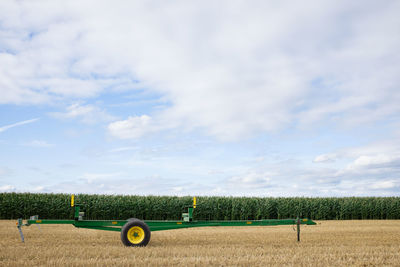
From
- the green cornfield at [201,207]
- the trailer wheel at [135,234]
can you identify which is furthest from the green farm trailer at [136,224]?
the green cornfield at [201,207]

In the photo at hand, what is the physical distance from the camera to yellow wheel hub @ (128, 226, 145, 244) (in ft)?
43.8

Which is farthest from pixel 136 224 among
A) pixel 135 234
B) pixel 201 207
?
pixel 201 207

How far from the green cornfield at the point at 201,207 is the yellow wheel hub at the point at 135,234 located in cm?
2337

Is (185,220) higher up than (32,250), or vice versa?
(185,220)

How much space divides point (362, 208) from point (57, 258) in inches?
1468

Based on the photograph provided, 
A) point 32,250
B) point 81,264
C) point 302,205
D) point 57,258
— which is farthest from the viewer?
point 302,205

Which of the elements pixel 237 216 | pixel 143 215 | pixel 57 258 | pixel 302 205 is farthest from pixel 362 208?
pixel 57 258

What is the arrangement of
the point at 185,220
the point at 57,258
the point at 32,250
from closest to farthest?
the point at 57,258, the point at 32,250, the point at 185,220

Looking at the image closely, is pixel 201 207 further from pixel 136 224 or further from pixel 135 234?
pixel 136 224

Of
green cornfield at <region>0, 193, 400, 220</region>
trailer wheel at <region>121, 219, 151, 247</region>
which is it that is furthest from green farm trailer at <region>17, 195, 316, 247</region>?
green cornfield at <region>0, 193, 400, 220</region>

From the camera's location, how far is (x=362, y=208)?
41.1m

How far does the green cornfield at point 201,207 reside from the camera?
116 ft

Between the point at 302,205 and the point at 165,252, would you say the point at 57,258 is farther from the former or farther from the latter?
the point at 302,205

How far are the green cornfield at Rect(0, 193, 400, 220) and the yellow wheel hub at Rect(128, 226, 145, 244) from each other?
23.4 metres
